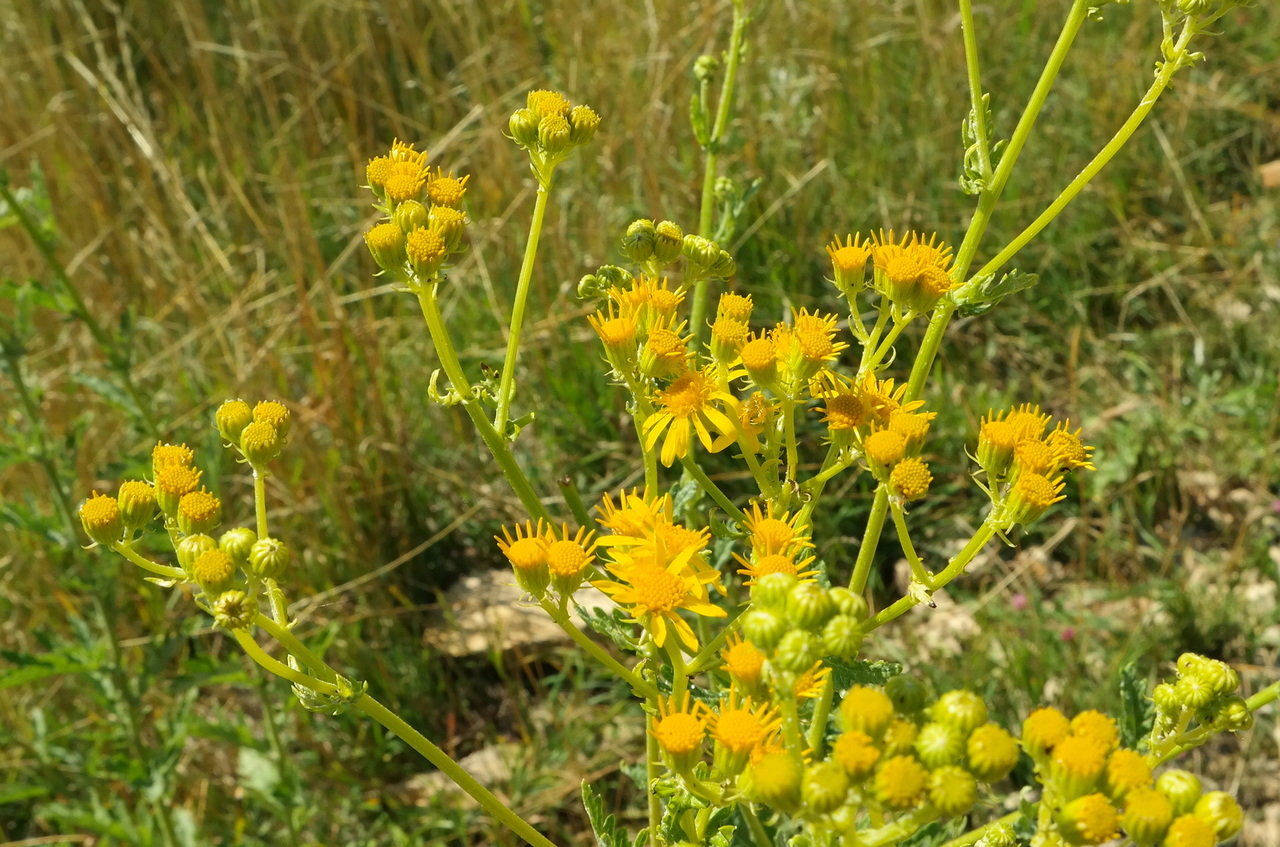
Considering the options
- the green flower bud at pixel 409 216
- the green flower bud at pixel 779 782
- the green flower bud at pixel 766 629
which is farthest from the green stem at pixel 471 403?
the green flower bud at pixel 779 782

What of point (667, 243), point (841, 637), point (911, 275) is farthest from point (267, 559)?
point (911, 275)

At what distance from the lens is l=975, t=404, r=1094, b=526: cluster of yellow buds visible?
218 cm

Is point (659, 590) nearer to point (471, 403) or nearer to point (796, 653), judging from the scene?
point (796, 653)

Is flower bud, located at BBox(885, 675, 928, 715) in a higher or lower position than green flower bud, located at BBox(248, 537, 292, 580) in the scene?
lower

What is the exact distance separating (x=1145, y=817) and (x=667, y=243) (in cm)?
154

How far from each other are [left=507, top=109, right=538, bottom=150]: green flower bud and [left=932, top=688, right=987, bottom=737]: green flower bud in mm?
1587

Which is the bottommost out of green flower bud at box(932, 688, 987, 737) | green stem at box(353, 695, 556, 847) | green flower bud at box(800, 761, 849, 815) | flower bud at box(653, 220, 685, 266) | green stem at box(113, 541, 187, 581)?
green stem at box(353, 695, 556, 847)

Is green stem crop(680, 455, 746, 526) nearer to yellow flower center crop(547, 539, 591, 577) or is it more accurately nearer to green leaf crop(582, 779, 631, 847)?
yellow flower center crop(547, 539, 591, 577)

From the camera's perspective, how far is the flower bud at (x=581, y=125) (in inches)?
103

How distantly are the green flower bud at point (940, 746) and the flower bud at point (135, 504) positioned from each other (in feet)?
5.20

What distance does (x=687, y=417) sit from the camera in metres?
2.38

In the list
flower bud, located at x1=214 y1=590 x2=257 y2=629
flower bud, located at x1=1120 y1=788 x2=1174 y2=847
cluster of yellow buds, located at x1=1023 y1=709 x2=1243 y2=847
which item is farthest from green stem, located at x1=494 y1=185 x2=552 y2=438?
flower bud, located at x1=1120 y1=788 x2=1174 y2=847

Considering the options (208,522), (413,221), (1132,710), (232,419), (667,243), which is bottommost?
(1132,710)

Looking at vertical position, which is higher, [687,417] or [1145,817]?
[687,417]
